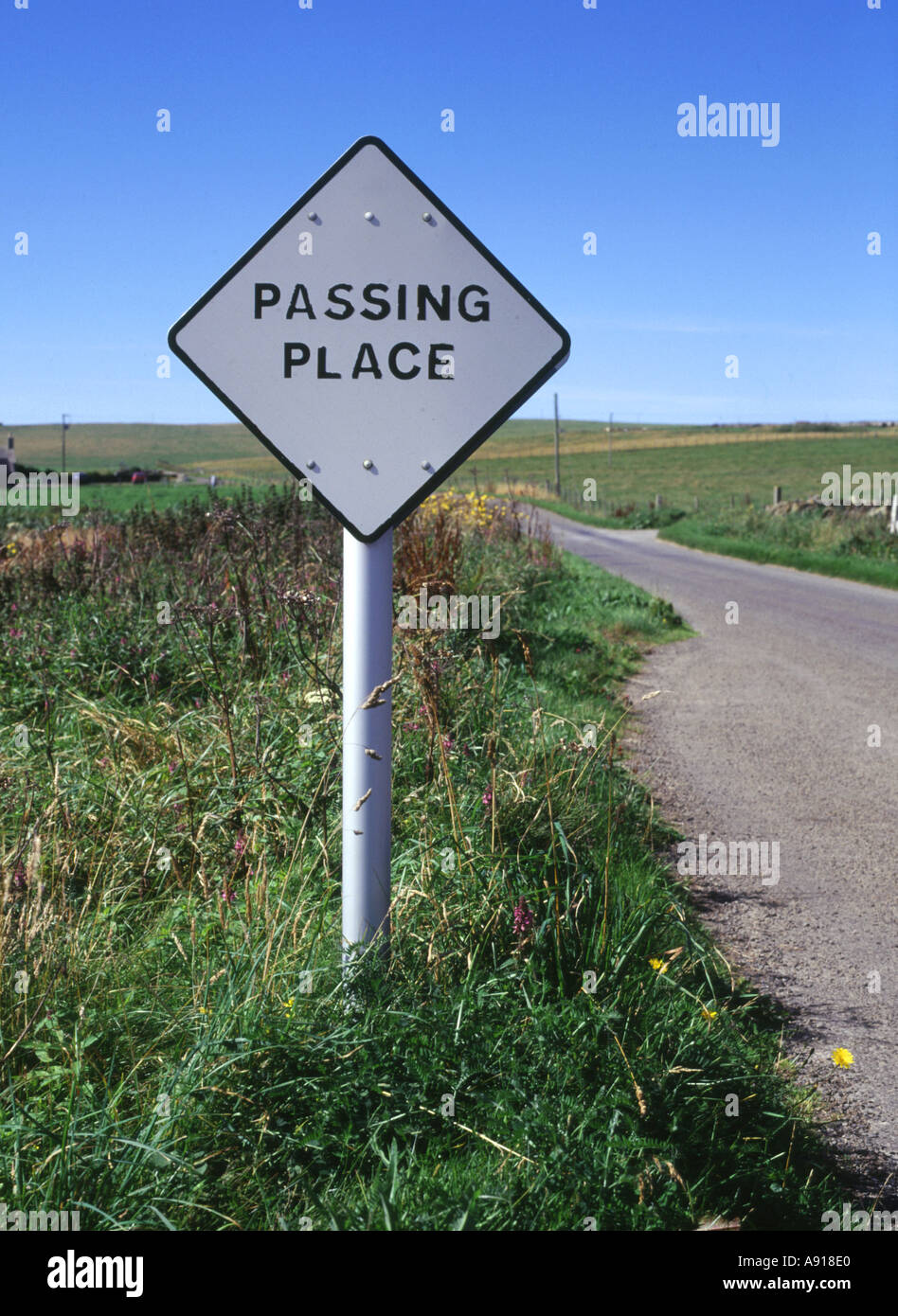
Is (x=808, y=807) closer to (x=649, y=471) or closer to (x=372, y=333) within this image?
(x=372, y=333)

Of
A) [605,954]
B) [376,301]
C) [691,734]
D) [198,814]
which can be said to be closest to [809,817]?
[691,734]

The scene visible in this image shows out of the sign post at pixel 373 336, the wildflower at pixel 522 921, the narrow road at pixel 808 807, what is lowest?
the narrow road at pixel 808 807

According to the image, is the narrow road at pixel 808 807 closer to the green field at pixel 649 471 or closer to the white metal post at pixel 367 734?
the white metal post at pixel 367 734

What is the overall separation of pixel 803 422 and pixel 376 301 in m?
114

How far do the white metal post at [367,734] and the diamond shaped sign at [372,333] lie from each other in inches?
7.0

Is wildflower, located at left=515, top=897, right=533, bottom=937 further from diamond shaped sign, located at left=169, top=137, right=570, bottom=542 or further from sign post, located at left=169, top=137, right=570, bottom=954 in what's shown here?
diamond shaped sign, located at left=169, top=137, right=570, bottom=542

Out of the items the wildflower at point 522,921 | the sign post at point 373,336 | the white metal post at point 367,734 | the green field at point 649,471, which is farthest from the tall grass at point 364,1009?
the green field at point 649,471

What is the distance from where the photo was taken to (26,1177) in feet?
6.27

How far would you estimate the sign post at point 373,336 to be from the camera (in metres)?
2.28

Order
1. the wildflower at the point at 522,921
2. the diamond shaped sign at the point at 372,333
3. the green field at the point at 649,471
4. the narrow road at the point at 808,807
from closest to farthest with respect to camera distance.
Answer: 1. the diamond shaped sign at the point at 372,333
2. the wildflower at the point at 522,921
3. the narrow road at the point at 808,807
4. the green field at the point at 649,471

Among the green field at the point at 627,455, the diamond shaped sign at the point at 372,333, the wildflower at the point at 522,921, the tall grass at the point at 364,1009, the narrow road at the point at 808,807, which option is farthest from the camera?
the green field at the point at 627,455

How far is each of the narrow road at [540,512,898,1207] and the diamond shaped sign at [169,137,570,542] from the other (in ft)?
5.29

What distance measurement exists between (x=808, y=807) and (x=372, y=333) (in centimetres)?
371

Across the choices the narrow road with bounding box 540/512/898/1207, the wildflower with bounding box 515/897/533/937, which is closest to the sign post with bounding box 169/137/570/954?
the wildflower with bounding box 515/897/533/937
